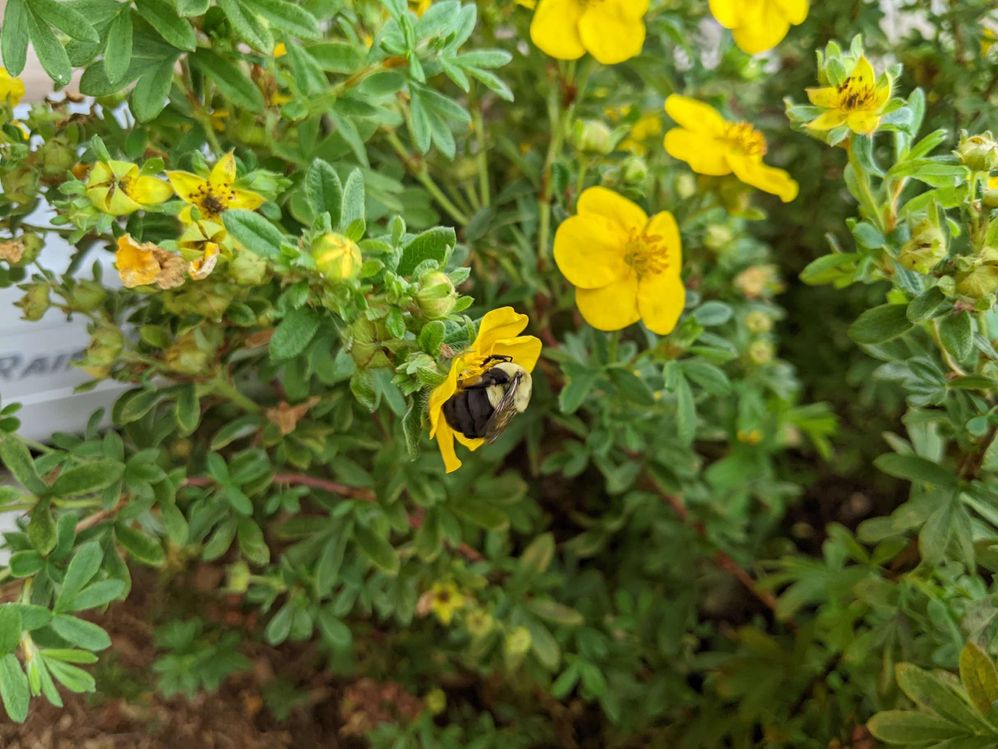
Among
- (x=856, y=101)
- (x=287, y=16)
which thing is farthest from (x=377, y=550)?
(x=856, y=101)

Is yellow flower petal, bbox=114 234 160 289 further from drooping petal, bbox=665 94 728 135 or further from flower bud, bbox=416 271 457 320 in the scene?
drooping petal, bbox=665 94 728 135

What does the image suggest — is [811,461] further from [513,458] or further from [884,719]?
[884,719]

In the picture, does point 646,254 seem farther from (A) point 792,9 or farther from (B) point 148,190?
(B) point 148,190

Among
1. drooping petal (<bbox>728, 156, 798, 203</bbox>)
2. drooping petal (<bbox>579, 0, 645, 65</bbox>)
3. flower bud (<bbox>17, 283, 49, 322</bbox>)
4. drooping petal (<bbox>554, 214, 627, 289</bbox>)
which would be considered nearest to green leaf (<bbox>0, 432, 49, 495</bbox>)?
flower bud (<bbox>17, 283, 49, 322</bbox>)

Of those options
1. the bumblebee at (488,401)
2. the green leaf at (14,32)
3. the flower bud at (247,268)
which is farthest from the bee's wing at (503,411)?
the green leaf at (14,32)

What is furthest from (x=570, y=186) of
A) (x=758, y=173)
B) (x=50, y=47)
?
(x=50, y=47)

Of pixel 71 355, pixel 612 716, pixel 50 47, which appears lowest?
pixel 612 716

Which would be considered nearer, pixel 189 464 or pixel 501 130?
pixel 189 464
